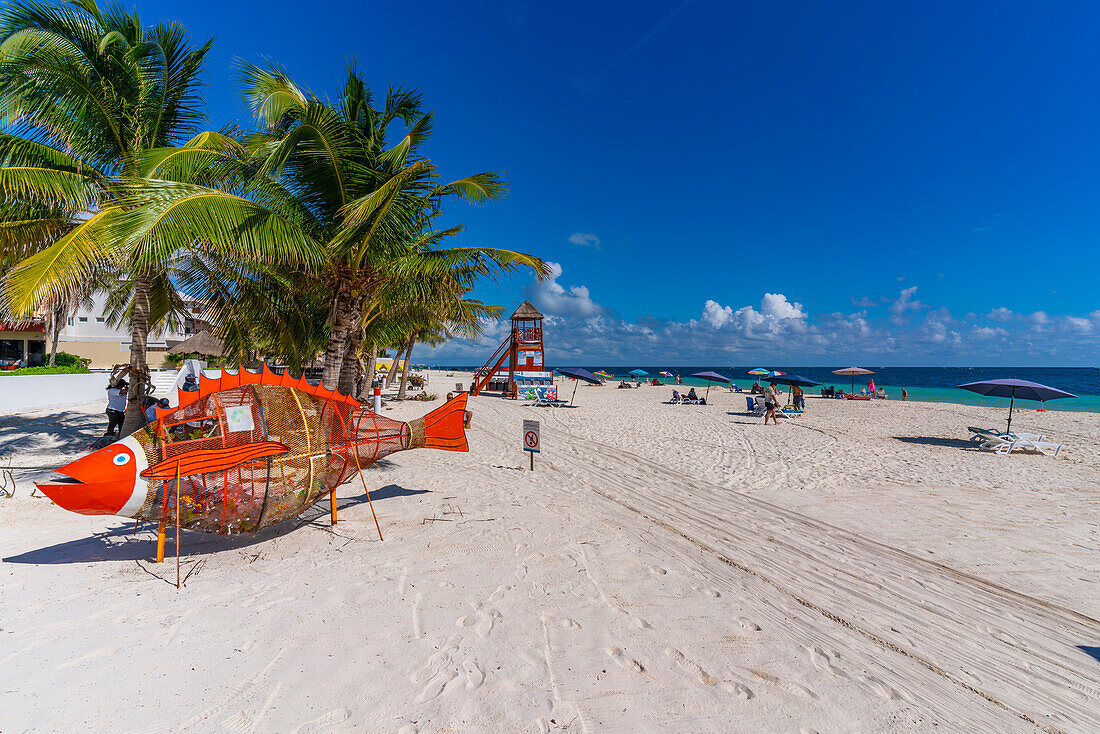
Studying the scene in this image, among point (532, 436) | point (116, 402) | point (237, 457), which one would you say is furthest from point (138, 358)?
point (532, 436)

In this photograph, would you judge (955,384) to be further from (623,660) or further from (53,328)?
(53,328)

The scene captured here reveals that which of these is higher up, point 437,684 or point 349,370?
point 349,370

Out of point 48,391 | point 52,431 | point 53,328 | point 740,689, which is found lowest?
point 52,431

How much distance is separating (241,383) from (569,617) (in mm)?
4391

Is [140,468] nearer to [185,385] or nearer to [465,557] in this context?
[465,557]

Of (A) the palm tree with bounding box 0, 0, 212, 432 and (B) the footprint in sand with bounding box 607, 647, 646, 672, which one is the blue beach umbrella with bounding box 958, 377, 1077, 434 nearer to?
(B) the footprint in sand with bounding box 607, 647, 646, 672

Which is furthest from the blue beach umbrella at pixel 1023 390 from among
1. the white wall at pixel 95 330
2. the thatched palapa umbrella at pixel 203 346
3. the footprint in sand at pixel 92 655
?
the white wall at pixel 95 330

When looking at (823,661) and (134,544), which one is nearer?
(823,661)

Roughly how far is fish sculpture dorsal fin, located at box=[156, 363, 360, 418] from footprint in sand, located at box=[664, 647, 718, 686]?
4469 mm

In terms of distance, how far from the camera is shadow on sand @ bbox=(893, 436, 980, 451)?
1258 centimetres

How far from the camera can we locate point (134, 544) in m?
4.80

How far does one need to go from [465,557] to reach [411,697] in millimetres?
2001

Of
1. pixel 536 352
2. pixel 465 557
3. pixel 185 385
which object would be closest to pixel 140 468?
pixel 465 557

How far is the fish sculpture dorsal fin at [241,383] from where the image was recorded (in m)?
4.68
